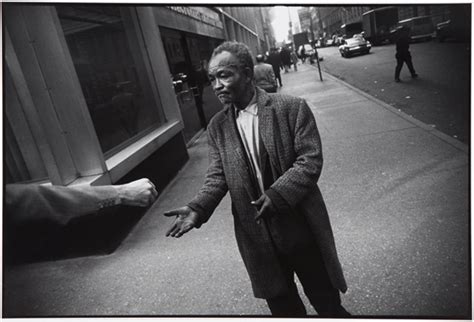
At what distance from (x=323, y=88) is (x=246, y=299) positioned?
1109 centimetres

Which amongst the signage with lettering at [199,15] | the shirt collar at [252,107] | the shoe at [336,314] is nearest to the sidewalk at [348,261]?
the shoe at [336,314]

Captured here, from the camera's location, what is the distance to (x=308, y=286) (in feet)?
6.60

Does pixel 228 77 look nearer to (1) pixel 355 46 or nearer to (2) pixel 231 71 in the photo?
(2) pixel 231 71

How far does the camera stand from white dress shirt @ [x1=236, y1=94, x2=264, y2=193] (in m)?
1.76

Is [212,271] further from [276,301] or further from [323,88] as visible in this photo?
[323,88]

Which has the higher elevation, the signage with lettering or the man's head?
the signage with lettering

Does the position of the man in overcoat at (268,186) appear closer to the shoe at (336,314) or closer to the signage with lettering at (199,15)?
the shoe at (336,314)

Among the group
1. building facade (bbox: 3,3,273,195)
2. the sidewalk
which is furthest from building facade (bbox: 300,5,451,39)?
building facade (bbox: 3,3,273,195)

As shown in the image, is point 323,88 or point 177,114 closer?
point 177,114

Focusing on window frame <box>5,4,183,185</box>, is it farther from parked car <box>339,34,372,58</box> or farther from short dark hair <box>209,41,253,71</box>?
parked car <box>339,34,372,58</box>

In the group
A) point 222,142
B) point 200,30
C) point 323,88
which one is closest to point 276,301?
point 222,142

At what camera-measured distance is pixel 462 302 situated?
2291 mm

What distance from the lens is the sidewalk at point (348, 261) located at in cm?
253

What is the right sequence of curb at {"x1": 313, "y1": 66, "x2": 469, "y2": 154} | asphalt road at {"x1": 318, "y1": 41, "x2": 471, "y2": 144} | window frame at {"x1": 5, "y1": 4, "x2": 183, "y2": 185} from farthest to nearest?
asphalt road at {"x1": 318, "y1": 41, "x2": 471, "y2": 144} → curb at {"x1": 313, "y1": 66, "x2": 469, "y2": 154} → window frame at {"x1": 5, "y1": 4, "x2": 183, "y2": 185}
